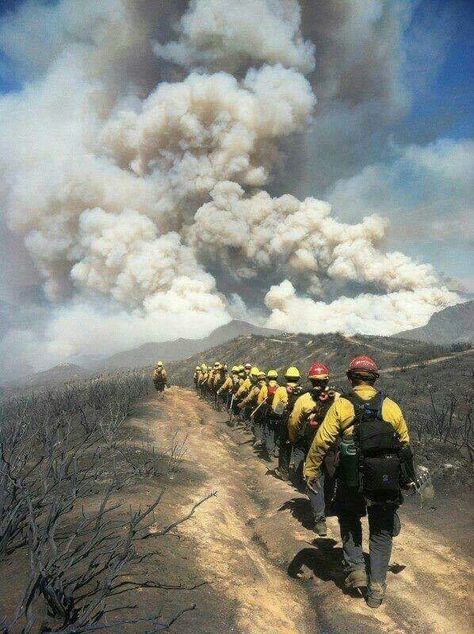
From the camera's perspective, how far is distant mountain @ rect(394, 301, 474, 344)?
16704cm

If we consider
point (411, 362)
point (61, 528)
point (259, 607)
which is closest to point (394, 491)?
point (259, 607)

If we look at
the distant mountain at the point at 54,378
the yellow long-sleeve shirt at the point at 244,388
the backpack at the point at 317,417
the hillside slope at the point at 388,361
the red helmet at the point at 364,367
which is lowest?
the distant mountain at the point at 54,378

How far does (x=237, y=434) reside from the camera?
625 inches

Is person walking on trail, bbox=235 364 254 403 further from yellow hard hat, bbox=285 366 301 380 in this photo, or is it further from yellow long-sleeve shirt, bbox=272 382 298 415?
yellow hard hat, bbox=285 366 301 380

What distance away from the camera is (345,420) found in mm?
4090

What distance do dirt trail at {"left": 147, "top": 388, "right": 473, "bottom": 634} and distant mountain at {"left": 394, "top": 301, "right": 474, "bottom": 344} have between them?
166648 mm

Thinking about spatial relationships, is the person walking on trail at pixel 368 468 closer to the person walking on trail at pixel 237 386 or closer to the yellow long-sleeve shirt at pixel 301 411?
the yellow long-sleeve shirt at pixel 301 411

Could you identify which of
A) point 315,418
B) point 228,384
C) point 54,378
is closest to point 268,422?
point 315,418

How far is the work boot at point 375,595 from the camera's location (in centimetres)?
390

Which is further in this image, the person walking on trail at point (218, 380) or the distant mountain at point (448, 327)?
the distant mountain at point (448, 327)

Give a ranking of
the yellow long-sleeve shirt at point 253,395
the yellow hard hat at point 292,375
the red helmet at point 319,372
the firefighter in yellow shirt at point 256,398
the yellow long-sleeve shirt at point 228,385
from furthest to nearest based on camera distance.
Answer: the yellow long-sleeve shirt at point 228,385 < the yellow long-sleeve shirt at point 253,395 < the firefighter in yellow shirt at point 256,398 < the yellow hard hat at point 292,375 < the red helmet at point 319,372

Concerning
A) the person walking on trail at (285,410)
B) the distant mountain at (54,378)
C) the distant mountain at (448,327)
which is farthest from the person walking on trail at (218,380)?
the distant mountain at (448,327)

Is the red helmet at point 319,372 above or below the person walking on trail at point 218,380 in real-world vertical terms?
above

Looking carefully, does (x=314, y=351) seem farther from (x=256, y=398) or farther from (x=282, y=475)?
(x=282, y=475)
